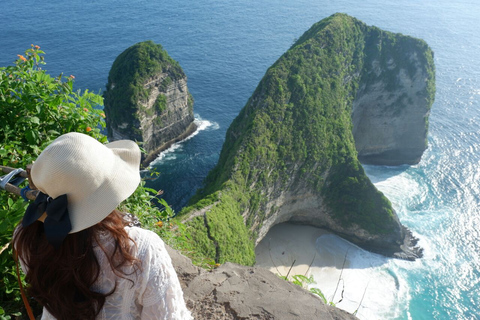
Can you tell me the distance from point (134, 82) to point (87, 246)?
54971 mm

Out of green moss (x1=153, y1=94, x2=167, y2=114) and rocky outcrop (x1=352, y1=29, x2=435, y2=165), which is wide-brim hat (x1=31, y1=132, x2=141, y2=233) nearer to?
green moss (x1=153, y1=94, x2=167, y2=114)

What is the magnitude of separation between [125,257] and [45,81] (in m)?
6.19

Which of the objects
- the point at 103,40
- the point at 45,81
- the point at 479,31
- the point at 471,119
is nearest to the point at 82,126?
the point at 45,81

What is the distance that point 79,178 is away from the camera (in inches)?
121

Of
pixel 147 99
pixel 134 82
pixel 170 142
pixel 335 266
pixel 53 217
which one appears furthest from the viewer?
pixel 170 142

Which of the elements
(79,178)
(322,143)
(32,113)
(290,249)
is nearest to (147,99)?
(322,143)

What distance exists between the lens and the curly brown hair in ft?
10.1

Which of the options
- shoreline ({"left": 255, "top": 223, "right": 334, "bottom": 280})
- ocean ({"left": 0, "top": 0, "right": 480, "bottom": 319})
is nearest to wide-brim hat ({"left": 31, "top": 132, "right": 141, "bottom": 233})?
ocean ({"left": 0, "top": 0, "right": 480, "bottom": 319})

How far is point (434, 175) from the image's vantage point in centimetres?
5628

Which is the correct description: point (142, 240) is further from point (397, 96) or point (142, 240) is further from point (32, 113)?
point (397, 96)

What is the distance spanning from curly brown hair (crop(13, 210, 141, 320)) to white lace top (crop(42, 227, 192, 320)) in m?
0.07

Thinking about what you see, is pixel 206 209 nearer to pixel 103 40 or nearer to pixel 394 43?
pixel 394 43

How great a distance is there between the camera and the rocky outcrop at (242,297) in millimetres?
6820

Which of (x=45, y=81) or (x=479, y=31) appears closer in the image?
(x=45, y=81)
